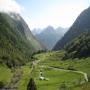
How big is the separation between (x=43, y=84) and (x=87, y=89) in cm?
4254

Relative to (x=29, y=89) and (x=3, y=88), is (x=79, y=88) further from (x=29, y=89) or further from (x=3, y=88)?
(x=3, y=88)

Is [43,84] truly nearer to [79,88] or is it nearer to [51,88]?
[51,88]

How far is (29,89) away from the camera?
96812 mm

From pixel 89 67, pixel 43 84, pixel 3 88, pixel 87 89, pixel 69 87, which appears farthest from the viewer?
pixel 89 67

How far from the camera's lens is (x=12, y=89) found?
504 ft

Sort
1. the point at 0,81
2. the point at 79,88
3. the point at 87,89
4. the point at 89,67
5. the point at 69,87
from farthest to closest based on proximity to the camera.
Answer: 1. the point at 89,67
2. the point at 0,81
3. the point at 69,87
4. the point at 79,88
5. the point at 87,89

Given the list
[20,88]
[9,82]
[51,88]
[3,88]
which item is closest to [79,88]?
[51,88]

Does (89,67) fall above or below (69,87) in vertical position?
above

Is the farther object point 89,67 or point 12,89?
point 89,67

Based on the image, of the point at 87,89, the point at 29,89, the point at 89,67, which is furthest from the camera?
the point at 89,67

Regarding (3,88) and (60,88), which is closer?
(60,88)

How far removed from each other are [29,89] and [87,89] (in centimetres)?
2357

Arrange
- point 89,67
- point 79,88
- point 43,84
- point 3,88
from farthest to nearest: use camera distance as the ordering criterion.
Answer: point 89,67 → point 3,88 → point 43,84 → point 79,88

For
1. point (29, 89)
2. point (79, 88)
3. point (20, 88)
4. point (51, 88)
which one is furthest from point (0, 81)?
point (29, 89)
